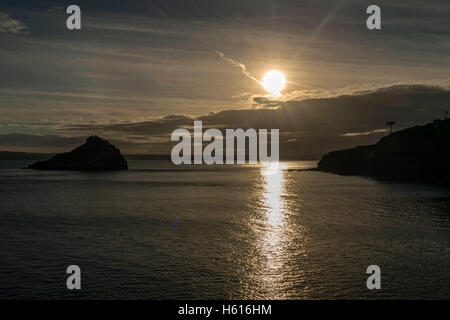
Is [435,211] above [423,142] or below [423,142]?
below

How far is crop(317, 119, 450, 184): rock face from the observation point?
14412 cm

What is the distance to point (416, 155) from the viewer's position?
158250mm

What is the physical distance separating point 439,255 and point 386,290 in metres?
13.1

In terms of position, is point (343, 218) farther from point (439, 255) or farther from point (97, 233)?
point (97, 233)

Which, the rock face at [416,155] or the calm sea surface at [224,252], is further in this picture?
the rock face at [416,155]

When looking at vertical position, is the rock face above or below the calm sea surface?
above

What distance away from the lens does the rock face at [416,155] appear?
5674 inches

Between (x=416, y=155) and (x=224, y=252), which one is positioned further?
(x=416, y=155)

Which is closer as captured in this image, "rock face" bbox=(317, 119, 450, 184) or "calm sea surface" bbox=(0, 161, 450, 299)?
"calm sea surface" bbox=(0, 161, 450, 299)

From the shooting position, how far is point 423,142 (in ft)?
520

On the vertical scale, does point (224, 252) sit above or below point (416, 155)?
below

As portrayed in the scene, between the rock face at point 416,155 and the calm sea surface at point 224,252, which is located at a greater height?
the rock face at point 416,155
